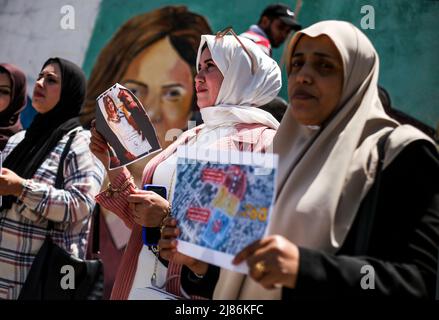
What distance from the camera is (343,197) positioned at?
1.74 m

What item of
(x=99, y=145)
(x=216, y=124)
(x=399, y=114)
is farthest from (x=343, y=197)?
(x=399, y=114)

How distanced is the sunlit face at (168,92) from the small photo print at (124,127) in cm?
213

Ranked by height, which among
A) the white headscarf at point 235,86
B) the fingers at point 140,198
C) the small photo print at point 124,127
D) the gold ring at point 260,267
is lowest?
the fingers at point 140,198

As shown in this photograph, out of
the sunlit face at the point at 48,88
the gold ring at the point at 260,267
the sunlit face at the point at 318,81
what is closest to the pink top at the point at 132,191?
the sunlit face at the point at 318,81

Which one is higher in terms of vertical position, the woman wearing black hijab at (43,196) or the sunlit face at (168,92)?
the sunlit face at (168,92)

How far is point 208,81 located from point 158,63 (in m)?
2.16

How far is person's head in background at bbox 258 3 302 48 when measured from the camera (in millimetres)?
4145

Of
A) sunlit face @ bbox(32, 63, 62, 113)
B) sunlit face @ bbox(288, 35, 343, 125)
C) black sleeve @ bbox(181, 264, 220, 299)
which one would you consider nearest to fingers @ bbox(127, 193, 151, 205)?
black sleeve @ bbox(181, 264, 220, 299)

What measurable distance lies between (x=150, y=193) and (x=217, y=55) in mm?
663

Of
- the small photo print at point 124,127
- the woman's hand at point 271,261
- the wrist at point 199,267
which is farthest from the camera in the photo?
the small photo print at point 124,127

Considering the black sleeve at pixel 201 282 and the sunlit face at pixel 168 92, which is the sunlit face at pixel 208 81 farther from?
the sunlit face at pixel 168 92

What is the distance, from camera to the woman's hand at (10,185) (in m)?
3.18

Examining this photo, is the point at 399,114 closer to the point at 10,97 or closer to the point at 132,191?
the point at 132,191

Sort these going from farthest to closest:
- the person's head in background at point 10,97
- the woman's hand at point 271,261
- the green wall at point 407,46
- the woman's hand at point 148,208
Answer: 1. the person's head in background at point 10,97
2. the green wall at point 407,46
3. the woman's hand at point 148,208
4. the woman's hand at point 271,261
